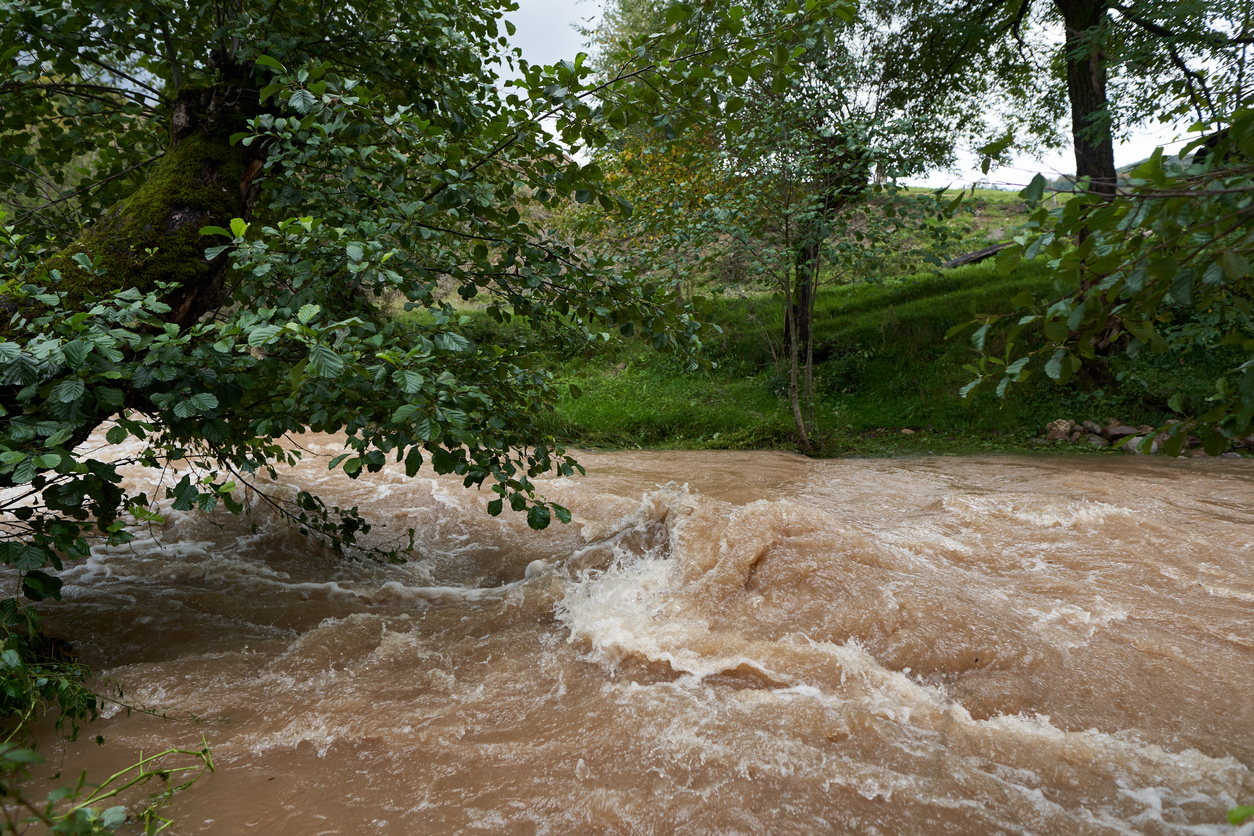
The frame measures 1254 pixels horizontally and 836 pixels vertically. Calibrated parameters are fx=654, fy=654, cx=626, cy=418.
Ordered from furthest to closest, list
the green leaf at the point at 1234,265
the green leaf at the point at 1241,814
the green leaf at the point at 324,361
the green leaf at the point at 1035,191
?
the green leaf at the point at 324,361, the green leaf at the point at 1035,191, the green leaf at the point at 1234,265, the green leaf at the point at 1241,814

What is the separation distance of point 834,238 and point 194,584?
27.2ft

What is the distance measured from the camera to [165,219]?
11.0ft

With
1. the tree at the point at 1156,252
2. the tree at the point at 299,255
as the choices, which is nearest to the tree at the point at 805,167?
the tree at the point at 299,255

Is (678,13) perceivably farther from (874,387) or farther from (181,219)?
(874,387)

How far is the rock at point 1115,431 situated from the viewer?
29.9 ft

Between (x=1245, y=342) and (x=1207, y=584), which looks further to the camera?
(x=1207, y=584)

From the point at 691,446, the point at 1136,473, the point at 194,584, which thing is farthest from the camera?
the point at 691,446

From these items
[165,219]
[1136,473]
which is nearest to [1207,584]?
[1136,473]

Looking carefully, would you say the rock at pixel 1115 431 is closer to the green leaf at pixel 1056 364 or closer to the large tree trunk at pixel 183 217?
the green leaf at pixel 1056 364

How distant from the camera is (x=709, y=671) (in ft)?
10.6

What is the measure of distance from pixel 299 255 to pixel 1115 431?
10.6 metres

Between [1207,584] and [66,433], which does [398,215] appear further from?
[1207,584]

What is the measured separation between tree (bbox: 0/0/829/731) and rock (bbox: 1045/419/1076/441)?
846 cm

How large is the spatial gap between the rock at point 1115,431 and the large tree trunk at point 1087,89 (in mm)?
3558
